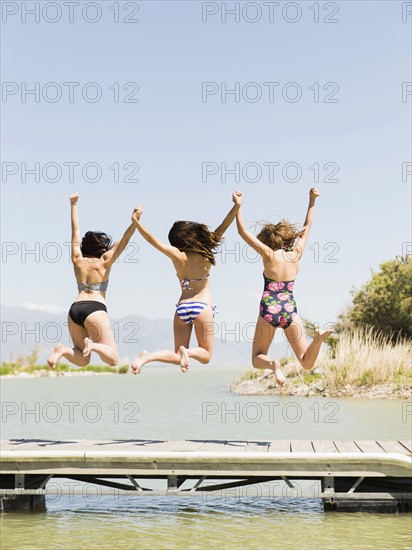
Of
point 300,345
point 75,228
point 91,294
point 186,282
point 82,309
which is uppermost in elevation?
point 75,228

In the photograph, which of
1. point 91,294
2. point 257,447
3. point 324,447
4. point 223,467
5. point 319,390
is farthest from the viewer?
point 319,390

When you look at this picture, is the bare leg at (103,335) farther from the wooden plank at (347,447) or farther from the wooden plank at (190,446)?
the wooden plank at (347,447)

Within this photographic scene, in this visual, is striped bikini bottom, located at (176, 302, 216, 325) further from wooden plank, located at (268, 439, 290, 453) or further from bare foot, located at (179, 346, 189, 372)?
wooden plank, located at (268, 439, 290, 453)

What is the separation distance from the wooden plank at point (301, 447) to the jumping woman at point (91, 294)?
3.32m

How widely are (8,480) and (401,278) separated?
3289 centimetres

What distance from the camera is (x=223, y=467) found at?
37.6 feet

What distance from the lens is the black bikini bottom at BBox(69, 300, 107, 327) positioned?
1052cm

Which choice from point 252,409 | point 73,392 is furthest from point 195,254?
point 73,392

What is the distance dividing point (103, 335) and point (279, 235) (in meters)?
2.62

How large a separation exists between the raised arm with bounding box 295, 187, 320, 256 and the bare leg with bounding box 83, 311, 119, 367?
2.66 meters

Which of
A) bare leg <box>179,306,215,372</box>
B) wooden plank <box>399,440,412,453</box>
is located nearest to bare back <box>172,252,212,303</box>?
bare leg <box>179,306,215,372</box>

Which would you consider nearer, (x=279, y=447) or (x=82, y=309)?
(x=82, y=309)

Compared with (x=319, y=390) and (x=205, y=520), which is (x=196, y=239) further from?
(x=319, y=390)

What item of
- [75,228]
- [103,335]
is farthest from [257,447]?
[75,228]
